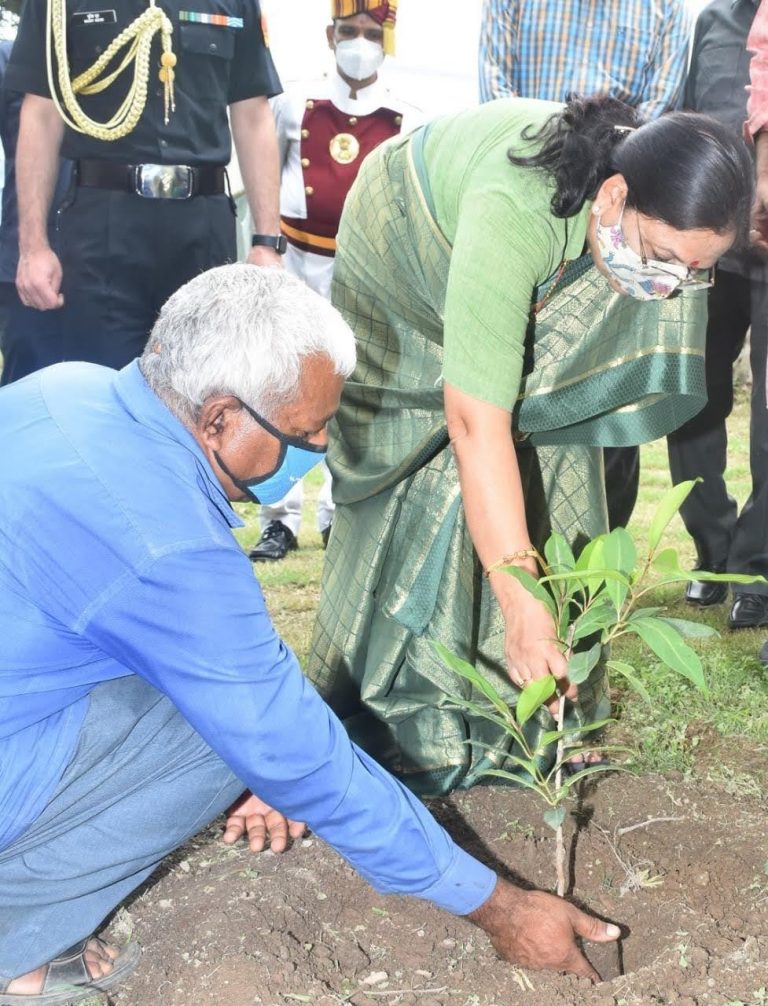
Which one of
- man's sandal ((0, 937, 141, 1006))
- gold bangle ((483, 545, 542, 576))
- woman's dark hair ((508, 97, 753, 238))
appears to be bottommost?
man's sandal ((0, 937, 141, 1006))

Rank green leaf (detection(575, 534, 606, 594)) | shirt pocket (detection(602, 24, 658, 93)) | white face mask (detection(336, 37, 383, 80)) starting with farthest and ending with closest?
white face mask (detection(336, 37, 383, 80)) < shirt pocket (detection(602, 24, 658, 93)) < green leaf (detection(575, 534, 606, 594))

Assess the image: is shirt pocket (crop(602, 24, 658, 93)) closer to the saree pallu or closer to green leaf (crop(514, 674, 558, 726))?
A: the saree pallu

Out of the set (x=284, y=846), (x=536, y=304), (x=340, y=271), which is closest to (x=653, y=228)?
(x=536, y=304)

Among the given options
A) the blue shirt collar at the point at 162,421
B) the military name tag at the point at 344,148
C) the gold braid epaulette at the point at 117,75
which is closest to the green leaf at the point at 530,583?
the blue shirt collar at the point at 162,421

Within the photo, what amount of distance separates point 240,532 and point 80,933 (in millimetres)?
3122

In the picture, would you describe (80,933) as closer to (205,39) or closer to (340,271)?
(340,271)

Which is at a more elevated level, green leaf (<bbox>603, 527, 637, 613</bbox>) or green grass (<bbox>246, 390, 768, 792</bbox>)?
green leaf (<bbox>603, 527, 637, 613</bbox>)

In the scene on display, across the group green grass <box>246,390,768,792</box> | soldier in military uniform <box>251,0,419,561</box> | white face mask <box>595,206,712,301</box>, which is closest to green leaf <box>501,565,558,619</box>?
white face mask <box>595,206,712,301</box>

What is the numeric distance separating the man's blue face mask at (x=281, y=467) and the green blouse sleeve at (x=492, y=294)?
1.22ft

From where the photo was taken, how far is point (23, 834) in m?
1.85

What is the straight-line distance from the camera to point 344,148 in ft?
14.6

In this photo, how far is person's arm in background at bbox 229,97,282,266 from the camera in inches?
137

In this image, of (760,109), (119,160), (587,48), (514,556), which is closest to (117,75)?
(119,160)

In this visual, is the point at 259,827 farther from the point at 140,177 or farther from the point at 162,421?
the point at 140,177
